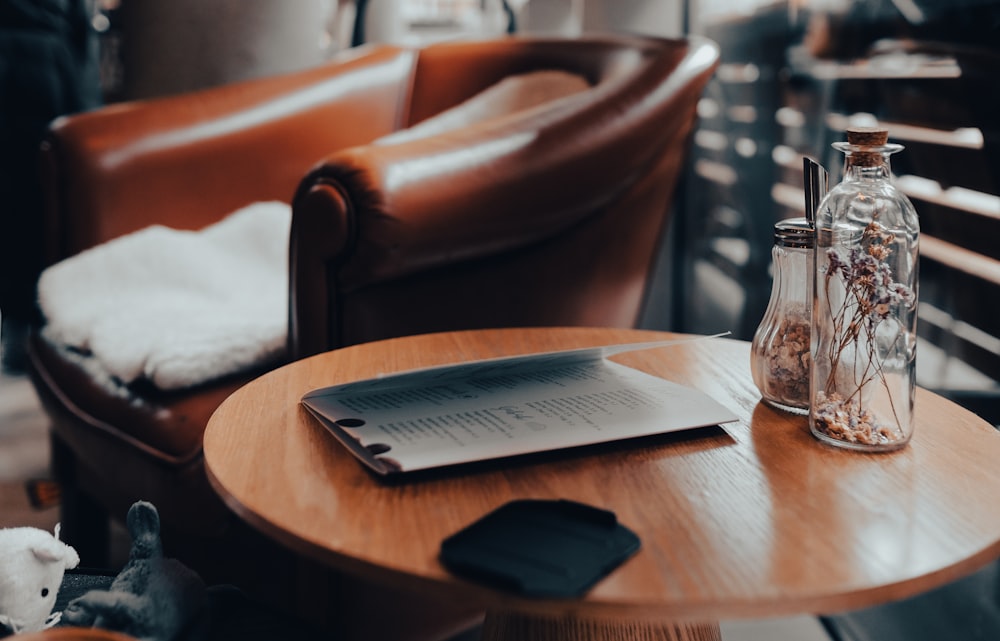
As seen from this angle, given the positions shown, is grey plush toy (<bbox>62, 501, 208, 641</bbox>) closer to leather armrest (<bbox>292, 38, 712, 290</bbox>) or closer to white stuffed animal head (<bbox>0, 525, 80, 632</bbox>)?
white stuffed animal head (<bbox>0, 525, 80, 632</bbox>)

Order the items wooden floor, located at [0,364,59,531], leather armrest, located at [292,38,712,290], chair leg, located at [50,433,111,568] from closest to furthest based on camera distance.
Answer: leather armrest, located at [292,38,712,290]
chair leg, located at [50,433,111,568]
wooden floor, located at [0,364,59,531]

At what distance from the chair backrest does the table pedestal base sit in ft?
1.58

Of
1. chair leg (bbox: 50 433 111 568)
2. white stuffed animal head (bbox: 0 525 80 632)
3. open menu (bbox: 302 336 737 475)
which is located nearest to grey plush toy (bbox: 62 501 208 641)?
white stuffed animal head (bbox: 0 525 80 632)

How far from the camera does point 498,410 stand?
2.24 feet

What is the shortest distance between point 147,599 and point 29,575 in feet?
0.31

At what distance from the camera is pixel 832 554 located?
1.61 feet

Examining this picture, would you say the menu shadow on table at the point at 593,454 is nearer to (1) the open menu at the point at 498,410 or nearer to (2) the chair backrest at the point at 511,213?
(1) the open menu at the point at 498,410

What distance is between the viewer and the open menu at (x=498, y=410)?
2.01 ft

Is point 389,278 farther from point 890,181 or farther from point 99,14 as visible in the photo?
point 99,14

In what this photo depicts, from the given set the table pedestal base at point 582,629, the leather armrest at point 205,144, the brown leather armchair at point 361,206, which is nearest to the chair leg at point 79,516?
the brown leather armchair at point 361,206

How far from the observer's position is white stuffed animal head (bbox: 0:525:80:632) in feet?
2.00

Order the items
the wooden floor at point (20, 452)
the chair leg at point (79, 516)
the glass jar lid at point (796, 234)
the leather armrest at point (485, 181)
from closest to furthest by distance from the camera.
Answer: the glass jar lid at point (796, 234)
the leather armrest at point (485, 181)
the chair leg at point (79, 516)
the wooden floor at point (20, 452)

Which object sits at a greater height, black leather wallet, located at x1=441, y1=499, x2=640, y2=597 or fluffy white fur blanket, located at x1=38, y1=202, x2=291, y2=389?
black leather wallet, located at x1=441, y1=499, x2=640, y2=597

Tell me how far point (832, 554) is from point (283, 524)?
0.31 metres
